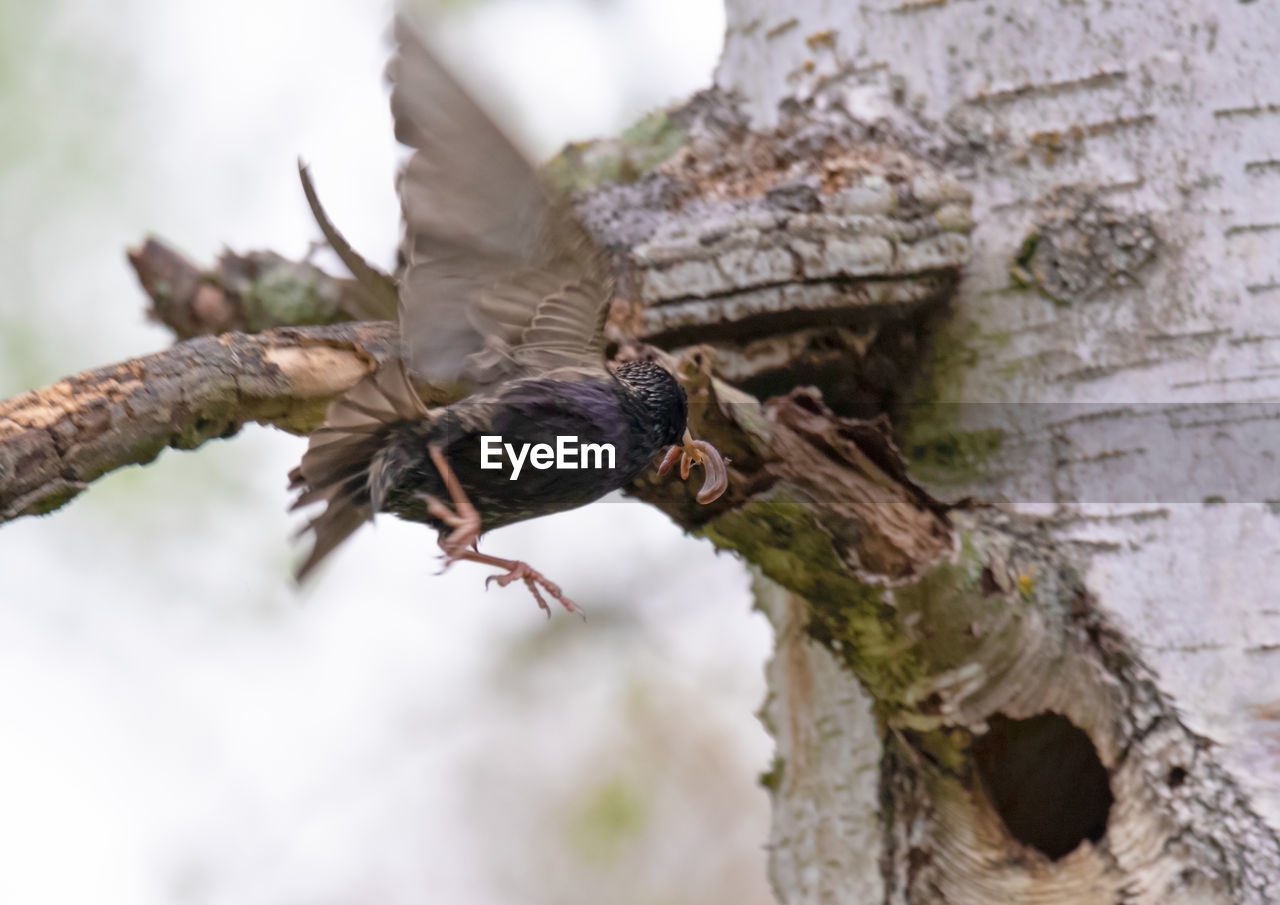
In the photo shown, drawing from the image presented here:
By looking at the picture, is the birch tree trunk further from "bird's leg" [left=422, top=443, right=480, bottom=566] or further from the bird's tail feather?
the bird's tail feather

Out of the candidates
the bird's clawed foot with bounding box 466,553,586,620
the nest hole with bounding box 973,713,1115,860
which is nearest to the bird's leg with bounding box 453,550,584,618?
the bird's clawed foot with bounding box 466,553,586,620

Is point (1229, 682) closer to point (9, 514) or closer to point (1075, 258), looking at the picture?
point (1075, 258)

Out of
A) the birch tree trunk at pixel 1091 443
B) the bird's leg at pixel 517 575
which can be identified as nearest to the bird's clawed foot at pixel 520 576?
the bird's leg at pixel 517 575

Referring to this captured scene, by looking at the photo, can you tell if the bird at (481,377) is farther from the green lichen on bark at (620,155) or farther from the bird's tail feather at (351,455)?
the green lichen on bark at (620,155)

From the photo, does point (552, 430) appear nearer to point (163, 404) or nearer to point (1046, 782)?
point (163, 404)

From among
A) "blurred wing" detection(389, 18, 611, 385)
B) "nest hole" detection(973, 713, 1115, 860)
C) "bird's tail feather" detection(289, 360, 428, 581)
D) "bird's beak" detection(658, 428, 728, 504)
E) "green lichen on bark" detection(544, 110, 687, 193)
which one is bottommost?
"nest hole" detection(973, 713, 1115, 860)

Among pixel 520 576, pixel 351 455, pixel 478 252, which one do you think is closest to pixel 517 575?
pixel 520 576
